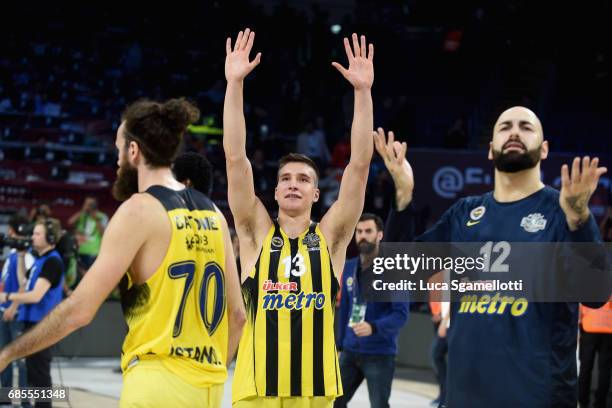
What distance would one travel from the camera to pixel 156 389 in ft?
13.3

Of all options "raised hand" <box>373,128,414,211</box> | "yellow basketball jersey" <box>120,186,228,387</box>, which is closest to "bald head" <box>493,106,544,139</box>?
"raised hand" <box>373,128,414,211</box>

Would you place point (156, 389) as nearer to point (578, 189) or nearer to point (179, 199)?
point (179, 199)

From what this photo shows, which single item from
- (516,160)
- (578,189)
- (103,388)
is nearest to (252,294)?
(516,160)

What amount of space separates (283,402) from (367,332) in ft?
8.43

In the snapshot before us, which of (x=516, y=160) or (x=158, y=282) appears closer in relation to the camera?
(x=158, y=282)

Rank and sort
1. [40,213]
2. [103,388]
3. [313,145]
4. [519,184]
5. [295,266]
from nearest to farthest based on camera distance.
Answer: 1. [519,184]
2. [295,266]
3. [103,388]
4. [40,213]
5. [313,145]

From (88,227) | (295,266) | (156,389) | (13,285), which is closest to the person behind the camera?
(156,389)

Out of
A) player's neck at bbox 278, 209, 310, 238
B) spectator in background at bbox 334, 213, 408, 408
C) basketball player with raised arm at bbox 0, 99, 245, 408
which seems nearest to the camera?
basketball player with raised arm at bbox 0, 99, 245, 408

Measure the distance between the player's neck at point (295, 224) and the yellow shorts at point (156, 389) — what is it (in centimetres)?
176

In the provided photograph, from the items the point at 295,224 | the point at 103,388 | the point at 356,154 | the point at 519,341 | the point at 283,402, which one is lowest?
the point at 103,388

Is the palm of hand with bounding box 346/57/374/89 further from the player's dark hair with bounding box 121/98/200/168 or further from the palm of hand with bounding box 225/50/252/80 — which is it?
the player's dark hair with bounding box 121/98/200/168

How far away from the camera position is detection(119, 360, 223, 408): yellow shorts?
4.03 meters

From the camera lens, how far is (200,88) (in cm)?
2198

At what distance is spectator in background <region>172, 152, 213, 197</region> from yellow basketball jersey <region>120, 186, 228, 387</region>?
60.1 inches
